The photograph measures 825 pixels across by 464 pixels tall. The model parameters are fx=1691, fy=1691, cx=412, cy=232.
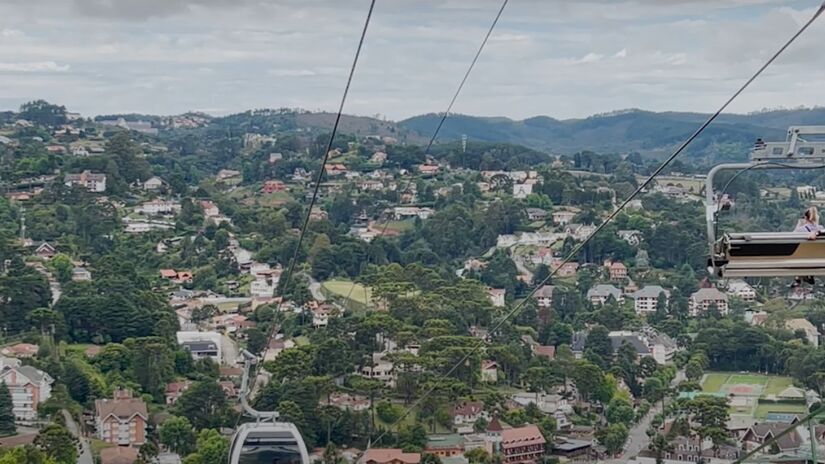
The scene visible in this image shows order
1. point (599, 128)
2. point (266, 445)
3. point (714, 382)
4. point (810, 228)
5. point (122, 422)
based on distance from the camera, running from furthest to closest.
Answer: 1. point (599, 128)
2. point (714, 382)
3. point (122, 422)
4. point (266, 445)
5. point (810, 228)

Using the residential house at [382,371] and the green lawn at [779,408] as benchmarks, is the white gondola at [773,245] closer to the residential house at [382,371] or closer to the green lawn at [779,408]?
the green lawn at [779,408]

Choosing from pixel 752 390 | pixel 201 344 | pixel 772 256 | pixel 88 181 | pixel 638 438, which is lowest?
pixel 638 438

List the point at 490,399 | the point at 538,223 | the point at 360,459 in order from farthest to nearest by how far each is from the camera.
A: the point at 538,223
the point at 490,399
the point at 360,459

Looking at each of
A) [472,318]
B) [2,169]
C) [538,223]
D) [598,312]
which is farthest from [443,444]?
[2,169]

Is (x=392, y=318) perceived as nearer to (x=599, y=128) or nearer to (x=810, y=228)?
(x=810, y=228)

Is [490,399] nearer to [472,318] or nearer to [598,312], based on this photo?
[472,318]

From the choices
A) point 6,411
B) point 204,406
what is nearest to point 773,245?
point 204,406

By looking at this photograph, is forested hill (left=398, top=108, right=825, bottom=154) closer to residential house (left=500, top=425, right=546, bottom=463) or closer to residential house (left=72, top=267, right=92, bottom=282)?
residential house (left=72, top=267, right=92, bottom=282)
